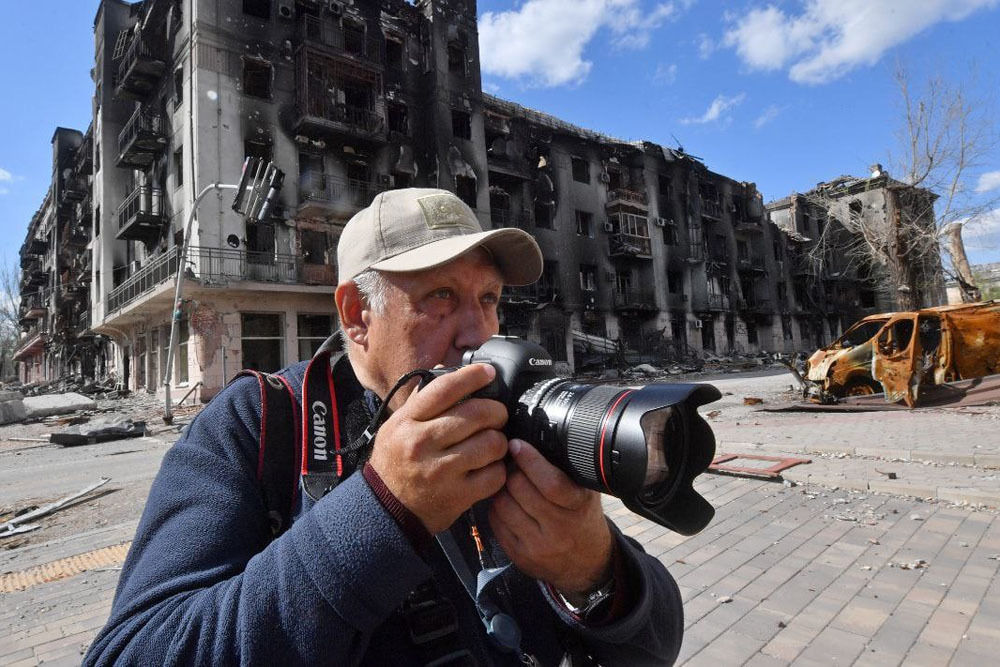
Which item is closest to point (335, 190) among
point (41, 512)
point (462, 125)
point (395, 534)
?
point (462, 125)

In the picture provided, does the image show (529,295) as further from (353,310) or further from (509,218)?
(353,310)

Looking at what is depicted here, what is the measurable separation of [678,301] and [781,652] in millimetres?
30029

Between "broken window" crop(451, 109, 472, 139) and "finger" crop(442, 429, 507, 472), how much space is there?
2416 cm

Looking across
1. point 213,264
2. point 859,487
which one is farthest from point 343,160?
point 859,487

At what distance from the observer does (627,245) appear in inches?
1101

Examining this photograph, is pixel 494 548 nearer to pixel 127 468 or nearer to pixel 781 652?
pixel 781 652

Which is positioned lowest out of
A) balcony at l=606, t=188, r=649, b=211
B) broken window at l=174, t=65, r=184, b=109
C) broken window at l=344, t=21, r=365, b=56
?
balcony at l=606, t=188, r=649, b=211

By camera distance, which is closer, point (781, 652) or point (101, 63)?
point (781, 652)

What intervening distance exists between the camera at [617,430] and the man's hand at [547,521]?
0.18 feet

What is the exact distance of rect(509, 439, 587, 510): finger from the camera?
1.01 metres

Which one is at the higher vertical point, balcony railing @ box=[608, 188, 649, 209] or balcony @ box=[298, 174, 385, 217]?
balcony railing @ box=[608, 188, 649, 209]

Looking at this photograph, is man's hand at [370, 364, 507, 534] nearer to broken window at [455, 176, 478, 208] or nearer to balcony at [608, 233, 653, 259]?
broken window at [455, 176, 478, 208]

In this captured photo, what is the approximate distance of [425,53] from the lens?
2311 centimetres

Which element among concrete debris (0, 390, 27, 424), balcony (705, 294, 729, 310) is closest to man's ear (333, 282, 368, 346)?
concrete debris (0, 390, 27, 424)
